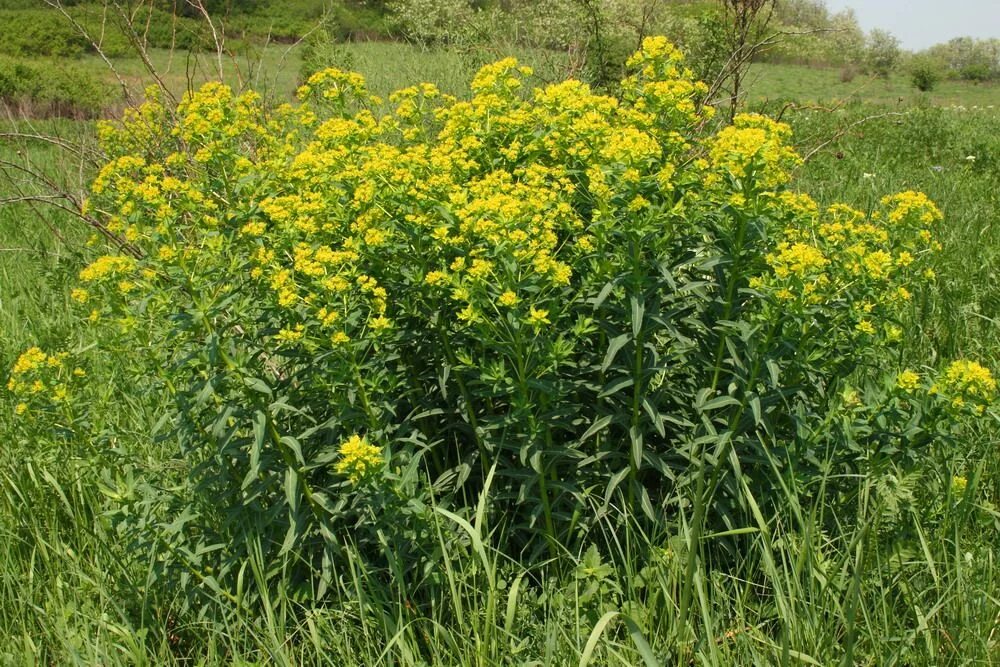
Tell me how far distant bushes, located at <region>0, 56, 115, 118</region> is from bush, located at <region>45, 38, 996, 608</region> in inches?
310

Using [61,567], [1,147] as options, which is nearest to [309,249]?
[61,567]

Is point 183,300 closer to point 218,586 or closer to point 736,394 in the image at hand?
point 218,586

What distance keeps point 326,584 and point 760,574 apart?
56.1 inches

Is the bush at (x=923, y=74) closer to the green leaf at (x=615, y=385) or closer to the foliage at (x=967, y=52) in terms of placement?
the foliage at (x=967, y=52)

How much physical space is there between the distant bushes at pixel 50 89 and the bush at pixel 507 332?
7.86 metres

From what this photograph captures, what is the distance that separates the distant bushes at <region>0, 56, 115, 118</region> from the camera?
10578 mm

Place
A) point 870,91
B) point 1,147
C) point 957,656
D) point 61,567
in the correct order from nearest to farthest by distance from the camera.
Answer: point 957,656 < point 61,567 < point 1,147 < point 870,91

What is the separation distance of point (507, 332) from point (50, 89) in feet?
55.2

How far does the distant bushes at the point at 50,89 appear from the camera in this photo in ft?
34.7

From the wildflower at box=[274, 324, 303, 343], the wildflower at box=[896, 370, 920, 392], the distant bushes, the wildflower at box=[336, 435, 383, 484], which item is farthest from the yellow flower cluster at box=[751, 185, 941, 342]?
the distant bushes

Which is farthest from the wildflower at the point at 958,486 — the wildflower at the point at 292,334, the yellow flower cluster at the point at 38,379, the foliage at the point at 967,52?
the foliage at the point at 967,52

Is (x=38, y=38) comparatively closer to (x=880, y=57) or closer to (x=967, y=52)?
(x=880, y=57)

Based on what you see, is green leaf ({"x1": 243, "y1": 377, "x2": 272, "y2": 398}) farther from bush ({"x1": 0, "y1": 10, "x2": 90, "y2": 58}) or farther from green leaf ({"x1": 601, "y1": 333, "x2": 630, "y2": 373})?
bush ({"x1": 0, "y1": 10, "x2": 90, "y2": 58})

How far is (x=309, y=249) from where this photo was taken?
2256mm
